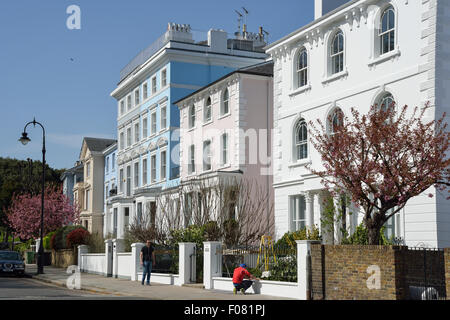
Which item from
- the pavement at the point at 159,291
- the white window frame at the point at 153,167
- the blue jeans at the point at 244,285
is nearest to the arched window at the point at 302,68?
the pavement at the point at 159,291

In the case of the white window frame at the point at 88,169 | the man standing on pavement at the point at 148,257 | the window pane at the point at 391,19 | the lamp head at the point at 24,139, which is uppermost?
the window pane at the point at 391,19

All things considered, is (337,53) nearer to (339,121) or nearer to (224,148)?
(339,121)

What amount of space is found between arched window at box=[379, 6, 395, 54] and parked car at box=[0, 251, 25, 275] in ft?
68.1

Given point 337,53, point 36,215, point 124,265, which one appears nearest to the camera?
point 337,53

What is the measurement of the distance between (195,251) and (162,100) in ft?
63.8

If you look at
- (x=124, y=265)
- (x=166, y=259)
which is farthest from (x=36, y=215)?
(x=166, y=259)

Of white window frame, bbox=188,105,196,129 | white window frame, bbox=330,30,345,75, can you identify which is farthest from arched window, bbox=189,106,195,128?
white window frame, bbox=330,30,345,75

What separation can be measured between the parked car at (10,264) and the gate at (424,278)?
22.6 m

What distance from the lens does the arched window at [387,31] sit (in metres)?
22.9

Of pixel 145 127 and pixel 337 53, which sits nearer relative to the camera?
pixel 337 53

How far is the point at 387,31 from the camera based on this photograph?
23.0m

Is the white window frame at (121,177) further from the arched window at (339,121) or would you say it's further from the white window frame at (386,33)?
the white window frame at (386,33)

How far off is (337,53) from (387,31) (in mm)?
2858
